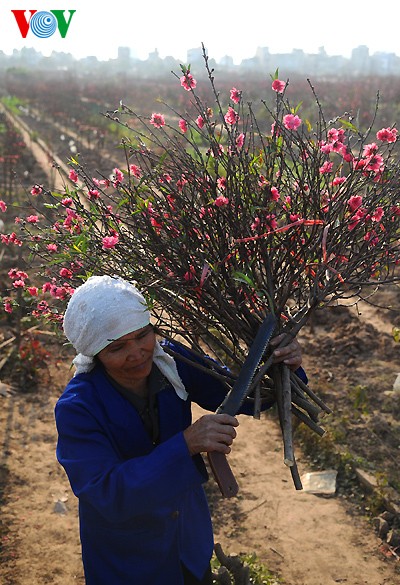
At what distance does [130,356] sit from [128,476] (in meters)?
Answer: 0.39

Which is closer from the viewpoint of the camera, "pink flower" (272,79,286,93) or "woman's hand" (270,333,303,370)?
"woman's hand" (270,333,303,370)

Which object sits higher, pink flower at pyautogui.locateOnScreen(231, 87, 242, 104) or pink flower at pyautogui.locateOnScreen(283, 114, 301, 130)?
pink flower at pyautogui.locateOnScreen(231, 87, 242, 104)

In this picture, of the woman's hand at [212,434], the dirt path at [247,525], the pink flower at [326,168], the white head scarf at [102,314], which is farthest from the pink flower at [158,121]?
the dirt path at [247,525]

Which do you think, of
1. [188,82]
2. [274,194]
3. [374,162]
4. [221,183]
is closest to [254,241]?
[274,194]

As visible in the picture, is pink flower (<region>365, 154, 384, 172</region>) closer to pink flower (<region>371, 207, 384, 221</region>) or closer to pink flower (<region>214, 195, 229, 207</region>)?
pink flower (<region>371, 207, 384, 221</region>)

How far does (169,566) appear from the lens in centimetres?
216

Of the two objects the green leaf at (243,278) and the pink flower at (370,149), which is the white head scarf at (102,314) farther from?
the pink flower at (370,149)

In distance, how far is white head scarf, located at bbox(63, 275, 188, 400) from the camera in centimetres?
186

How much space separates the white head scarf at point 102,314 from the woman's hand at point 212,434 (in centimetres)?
38

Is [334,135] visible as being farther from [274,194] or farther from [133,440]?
[133,440]

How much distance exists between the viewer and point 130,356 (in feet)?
6.34

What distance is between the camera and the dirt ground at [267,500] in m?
3.77

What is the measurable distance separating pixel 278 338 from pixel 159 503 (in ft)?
2.12

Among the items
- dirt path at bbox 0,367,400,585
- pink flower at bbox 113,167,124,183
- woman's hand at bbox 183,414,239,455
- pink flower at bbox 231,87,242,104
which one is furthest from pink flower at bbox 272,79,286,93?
dirt path at bbox 0,367,400,585
